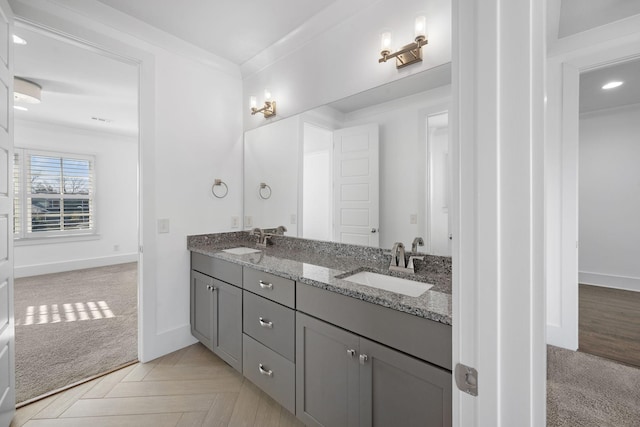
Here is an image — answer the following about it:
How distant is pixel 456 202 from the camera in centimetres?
55

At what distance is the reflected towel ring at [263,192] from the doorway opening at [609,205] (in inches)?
114

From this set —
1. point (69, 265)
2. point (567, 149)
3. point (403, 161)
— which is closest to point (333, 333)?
point (403, 161)

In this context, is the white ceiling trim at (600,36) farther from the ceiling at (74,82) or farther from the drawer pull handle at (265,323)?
the ceiling at (74,82)

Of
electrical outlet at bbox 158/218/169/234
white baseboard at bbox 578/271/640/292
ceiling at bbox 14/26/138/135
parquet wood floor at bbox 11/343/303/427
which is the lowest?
parquet wood floor at bbox 11/343/303/427

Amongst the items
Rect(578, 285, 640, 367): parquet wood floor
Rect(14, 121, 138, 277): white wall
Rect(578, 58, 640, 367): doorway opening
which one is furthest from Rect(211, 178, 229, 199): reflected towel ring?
Rect(14, 121, 138, 277): white wall

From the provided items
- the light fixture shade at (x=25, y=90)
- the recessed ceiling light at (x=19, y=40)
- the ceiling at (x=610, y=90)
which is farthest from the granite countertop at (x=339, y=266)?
the light fixture shade at (x=25, y=90)

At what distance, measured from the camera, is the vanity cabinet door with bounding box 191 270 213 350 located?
2.21 meters

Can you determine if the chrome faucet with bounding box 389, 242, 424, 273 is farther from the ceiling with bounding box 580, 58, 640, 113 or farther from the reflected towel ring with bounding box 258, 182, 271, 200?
the ceiling with bounding box 580, 58, 640, 113

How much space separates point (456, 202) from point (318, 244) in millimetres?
1732

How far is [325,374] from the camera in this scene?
4.48 ft

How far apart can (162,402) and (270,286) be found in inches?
41.5

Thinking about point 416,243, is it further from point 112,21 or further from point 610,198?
point 610,198

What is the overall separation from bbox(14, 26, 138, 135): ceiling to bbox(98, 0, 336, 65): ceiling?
53 cm

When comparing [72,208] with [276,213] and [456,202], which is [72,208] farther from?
[456,202]
